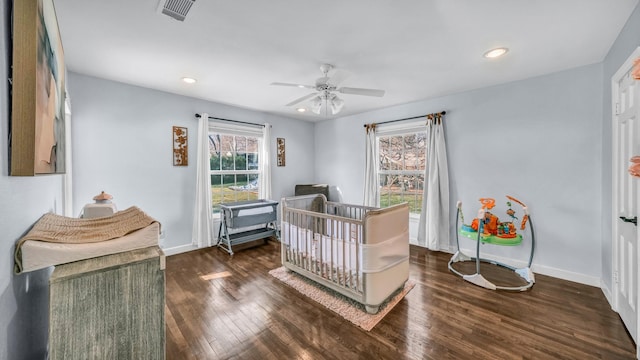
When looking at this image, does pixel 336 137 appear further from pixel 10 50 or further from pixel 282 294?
pixel 10 50

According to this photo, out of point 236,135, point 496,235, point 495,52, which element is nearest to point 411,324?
point 496,235

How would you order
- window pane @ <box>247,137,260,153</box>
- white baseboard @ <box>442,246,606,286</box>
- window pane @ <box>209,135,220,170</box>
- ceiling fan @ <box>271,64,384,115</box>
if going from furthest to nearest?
window pane @ <box>247,137,260,153</box> → window pane @ <box>209,135,220,170</box> → white baseboard @ <box>442,246,606,286</box> → ceiling fan @ <box>271,64,384,115</box>

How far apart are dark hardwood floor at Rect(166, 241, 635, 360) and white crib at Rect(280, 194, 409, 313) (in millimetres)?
246

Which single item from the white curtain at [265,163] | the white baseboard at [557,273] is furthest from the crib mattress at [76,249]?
the white baseboard at [557,273]

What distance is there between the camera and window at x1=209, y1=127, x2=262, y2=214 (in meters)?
3.87

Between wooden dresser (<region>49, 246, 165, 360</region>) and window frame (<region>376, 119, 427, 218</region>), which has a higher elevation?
window frame (<region>376, 119, 427, 218</region>)

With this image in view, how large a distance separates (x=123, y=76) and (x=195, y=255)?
2.41 metres

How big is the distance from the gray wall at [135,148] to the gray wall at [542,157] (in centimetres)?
362

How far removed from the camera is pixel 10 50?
85 centimetres

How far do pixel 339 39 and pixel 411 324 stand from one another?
2380mm

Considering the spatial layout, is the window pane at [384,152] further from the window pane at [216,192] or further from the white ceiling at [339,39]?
the window pane at [216,192]

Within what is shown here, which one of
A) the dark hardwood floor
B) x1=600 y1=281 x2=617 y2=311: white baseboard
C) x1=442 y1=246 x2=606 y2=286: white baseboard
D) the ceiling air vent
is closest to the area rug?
the dark hardwood floor

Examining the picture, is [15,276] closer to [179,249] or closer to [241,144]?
[179,249]

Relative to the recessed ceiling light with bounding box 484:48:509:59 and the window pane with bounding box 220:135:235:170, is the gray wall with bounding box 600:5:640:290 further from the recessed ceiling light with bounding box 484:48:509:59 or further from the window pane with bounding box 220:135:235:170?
the window pane with bounding box 220:135:235:170
